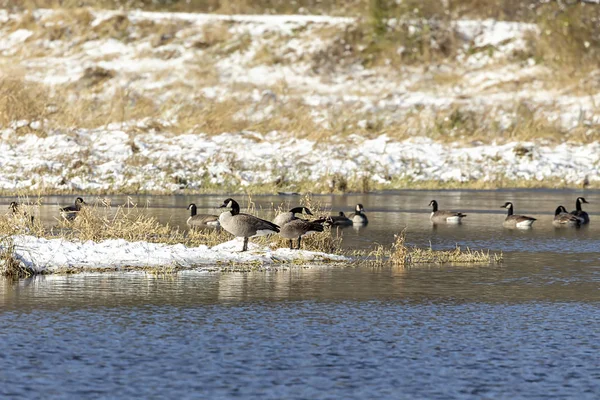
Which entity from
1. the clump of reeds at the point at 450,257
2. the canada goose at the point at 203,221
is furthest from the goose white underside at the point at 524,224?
the canada goose at the point at 203,221

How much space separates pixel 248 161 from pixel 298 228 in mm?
23181

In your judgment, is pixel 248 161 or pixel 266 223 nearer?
pixel 266 223

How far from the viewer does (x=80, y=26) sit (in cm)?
7312

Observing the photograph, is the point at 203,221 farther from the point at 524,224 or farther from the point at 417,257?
the point at 524,224

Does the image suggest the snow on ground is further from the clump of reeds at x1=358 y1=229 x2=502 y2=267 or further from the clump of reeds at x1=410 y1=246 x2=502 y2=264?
the clump of reeds at x1=410 y1=246 x2=502 y2=264

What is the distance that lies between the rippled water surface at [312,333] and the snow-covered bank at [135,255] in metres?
0.74

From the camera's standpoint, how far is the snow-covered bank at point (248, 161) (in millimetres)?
39344

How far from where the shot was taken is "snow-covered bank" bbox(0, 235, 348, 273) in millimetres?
18312

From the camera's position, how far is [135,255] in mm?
18984

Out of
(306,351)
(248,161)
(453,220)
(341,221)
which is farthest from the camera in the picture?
(248,161)

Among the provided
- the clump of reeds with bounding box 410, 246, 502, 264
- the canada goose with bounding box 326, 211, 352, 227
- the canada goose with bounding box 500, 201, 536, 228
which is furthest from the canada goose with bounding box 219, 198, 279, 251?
the canada goose with bounding box 500, 201, 536, 228

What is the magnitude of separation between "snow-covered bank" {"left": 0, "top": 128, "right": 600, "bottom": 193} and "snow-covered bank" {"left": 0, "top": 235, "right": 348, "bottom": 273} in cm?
1777

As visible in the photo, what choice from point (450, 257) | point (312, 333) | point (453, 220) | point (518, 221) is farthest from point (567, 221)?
point (312, 333)

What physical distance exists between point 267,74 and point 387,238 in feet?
136
